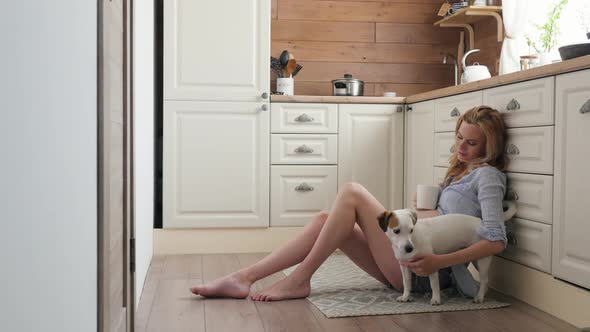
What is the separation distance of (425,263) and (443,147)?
1.06 meters

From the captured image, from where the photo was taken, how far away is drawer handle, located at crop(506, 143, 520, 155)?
2.58 metres

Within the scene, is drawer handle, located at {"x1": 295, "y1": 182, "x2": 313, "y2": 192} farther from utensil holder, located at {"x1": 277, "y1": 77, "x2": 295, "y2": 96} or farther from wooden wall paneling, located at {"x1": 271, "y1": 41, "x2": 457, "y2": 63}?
wooden wall paneling, located at {"x1": 271, "y1": 41, "x2": 457, "y2": 63}

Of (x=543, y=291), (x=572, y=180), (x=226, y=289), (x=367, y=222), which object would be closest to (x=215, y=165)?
(x=226, y=289)

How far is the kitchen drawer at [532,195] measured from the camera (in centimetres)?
239

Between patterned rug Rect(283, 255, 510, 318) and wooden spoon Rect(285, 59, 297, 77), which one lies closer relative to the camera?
patterned rug Rect(283, 255, 510, 318)

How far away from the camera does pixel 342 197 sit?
2.65 meters

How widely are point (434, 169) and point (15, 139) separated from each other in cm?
310

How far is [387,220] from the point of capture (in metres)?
2.40

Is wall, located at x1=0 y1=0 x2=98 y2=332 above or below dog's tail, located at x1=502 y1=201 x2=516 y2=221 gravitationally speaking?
above

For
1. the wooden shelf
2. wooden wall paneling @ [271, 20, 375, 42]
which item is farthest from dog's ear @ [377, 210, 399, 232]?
wooden wall paneling @ [271, 20, 375, 42]

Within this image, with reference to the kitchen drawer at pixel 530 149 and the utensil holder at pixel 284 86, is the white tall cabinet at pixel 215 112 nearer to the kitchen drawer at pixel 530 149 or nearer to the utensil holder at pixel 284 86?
the utensil holder at pixel 284 86

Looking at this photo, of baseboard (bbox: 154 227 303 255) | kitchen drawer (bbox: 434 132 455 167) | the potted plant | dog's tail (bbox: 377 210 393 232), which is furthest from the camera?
baseboard (bbox: 154 227 303 255)

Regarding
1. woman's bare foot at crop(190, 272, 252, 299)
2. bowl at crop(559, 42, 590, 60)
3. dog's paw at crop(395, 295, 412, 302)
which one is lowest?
dog's paw at crop(395, 295, 412, 302)

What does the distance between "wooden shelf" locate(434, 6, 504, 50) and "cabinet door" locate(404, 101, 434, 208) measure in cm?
73
